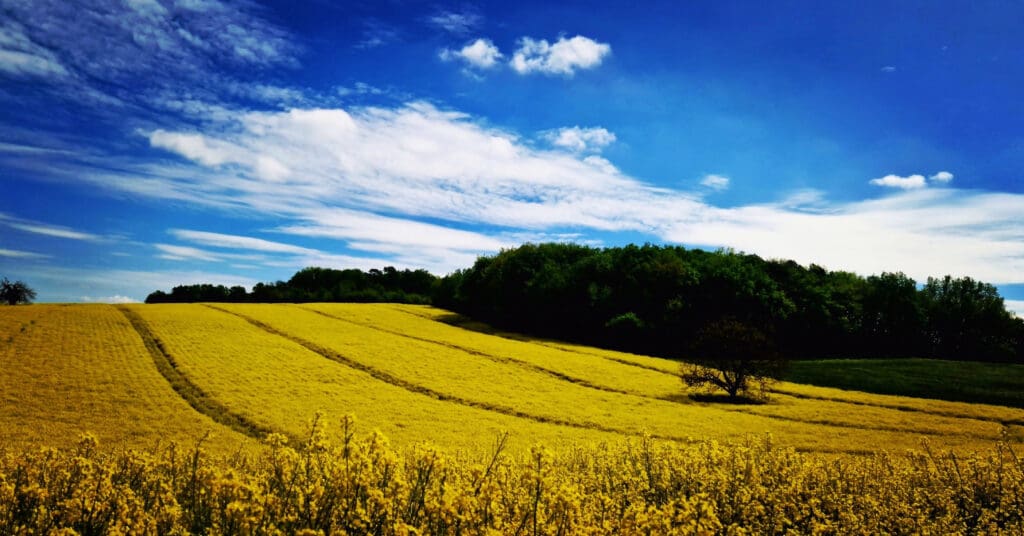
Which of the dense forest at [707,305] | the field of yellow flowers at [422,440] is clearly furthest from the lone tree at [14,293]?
the dense forest at [707,305]

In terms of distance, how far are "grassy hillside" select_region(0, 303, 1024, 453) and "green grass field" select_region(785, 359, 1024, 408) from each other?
13.7 ft

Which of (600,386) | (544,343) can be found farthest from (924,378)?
(544,343)

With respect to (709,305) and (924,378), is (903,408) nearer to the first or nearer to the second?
(924,378)

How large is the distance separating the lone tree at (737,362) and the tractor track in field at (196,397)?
24775mm

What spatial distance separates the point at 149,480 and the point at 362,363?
94.8 feet

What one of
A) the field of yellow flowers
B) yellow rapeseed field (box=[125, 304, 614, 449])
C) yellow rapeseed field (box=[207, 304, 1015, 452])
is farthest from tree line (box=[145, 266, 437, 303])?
yellow rapeseed field (box=[125, 304, 614, 449])

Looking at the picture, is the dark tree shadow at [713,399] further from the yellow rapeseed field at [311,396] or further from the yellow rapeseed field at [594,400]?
the yellow rapeseed field at [311,396]

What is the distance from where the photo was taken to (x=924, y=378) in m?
41.4

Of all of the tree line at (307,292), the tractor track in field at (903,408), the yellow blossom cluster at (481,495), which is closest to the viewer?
the yellow blossom cluster at (481,495)

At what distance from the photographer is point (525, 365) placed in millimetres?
40000

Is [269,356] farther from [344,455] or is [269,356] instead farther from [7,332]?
[344,455]

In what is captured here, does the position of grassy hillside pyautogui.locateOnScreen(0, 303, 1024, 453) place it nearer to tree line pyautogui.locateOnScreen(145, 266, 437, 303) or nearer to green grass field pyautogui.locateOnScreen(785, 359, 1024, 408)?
green grass field pyautogui.locateOnScreen(785, 359, 1024, 408)

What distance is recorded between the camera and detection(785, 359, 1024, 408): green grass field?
120 ft

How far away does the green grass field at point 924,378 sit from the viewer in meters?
36.7
